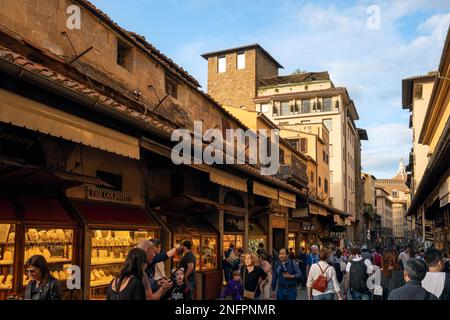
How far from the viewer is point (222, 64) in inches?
2210

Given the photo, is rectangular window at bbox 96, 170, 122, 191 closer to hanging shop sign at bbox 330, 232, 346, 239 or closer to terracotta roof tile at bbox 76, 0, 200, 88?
terracotta roof tile at bbox 76, 0, 200, 88

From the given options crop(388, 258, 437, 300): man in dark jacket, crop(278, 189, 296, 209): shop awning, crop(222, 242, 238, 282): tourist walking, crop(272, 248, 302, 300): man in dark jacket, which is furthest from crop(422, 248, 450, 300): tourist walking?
crop(278, 189, 296, 209): shop awning

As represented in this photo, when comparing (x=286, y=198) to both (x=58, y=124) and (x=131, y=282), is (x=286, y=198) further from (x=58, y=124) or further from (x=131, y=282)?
(x=131, y=282)

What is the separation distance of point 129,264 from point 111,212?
6355mm

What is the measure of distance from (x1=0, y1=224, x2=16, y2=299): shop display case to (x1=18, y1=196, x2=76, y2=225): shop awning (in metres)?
0.39

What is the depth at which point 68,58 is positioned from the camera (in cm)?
1195

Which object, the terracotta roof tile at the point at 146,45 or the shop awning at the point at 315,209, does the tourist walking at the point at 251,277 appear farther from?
the shop awning at the point at 315,209

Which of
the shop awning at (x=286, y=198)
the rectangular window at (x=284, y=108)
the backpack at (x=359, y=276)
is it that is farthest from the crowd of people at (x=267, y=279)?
the rectangular window at (x=284, y=108)

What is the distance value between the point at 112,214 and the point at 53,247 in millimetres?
2038

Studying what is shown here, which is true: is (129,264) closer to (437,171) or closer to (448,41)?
(437,171)

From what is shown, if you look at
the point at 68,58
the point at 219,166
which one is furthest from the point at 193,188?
the point at 68,58

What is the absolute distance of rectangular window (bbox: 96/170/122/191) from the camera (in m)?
11.6

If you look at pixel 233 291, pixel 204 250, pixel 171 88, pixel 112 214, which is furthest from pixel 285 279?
pixel 171 88

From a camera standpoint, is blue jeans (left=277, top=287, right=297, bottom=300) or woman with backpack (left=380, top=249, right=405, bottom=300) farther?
blue jeans (left=277, top=287, right=297, bottom=300)
